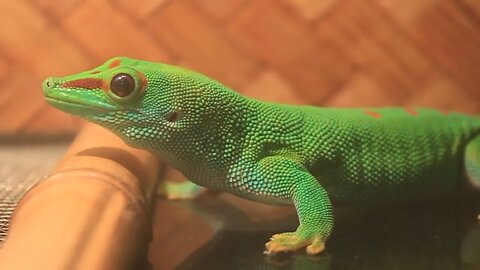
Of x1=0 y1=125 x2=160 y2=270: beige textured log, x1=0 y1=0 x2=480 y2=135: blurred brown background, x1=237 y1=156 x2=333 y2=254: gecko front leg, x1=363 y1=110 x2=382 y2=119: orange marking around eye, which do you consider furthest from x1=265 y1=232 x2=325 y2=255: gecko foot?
→ x1=0 y1=0 x2=480 y2=135: blurred brown background

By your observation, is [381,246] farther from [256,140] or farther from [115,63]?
[115,63]

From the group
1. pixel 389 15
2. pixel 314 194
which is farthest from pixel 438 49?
pixel 314 194

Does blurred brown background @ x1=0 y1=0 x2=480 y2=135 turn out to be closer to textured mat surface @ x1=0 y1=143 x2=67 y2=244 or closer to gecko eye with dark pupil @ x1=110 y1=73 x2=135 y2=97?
textured mat surface @ x1=0 y1=143 x2=67 y2=244

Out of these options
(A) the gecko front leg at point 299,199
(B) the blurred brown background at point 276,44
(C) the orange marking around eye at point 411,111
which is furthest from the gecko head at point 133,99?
(B) the blurred brown background at point 276,44

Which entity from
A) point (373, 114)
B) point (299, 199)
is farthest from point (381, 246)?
point (373, 114)

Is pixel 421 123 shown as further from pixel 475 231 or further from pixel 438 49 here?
pixel 438 49

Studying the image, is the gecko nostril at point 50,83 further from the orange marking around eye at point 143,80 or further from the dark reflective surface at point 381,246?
the dark reflective surface at point 381,246

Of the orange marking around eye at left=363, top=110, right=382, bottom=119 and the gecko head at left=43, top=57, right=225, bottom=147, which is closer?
the gecko head at left=43, top=57, right=225, bottom=147
